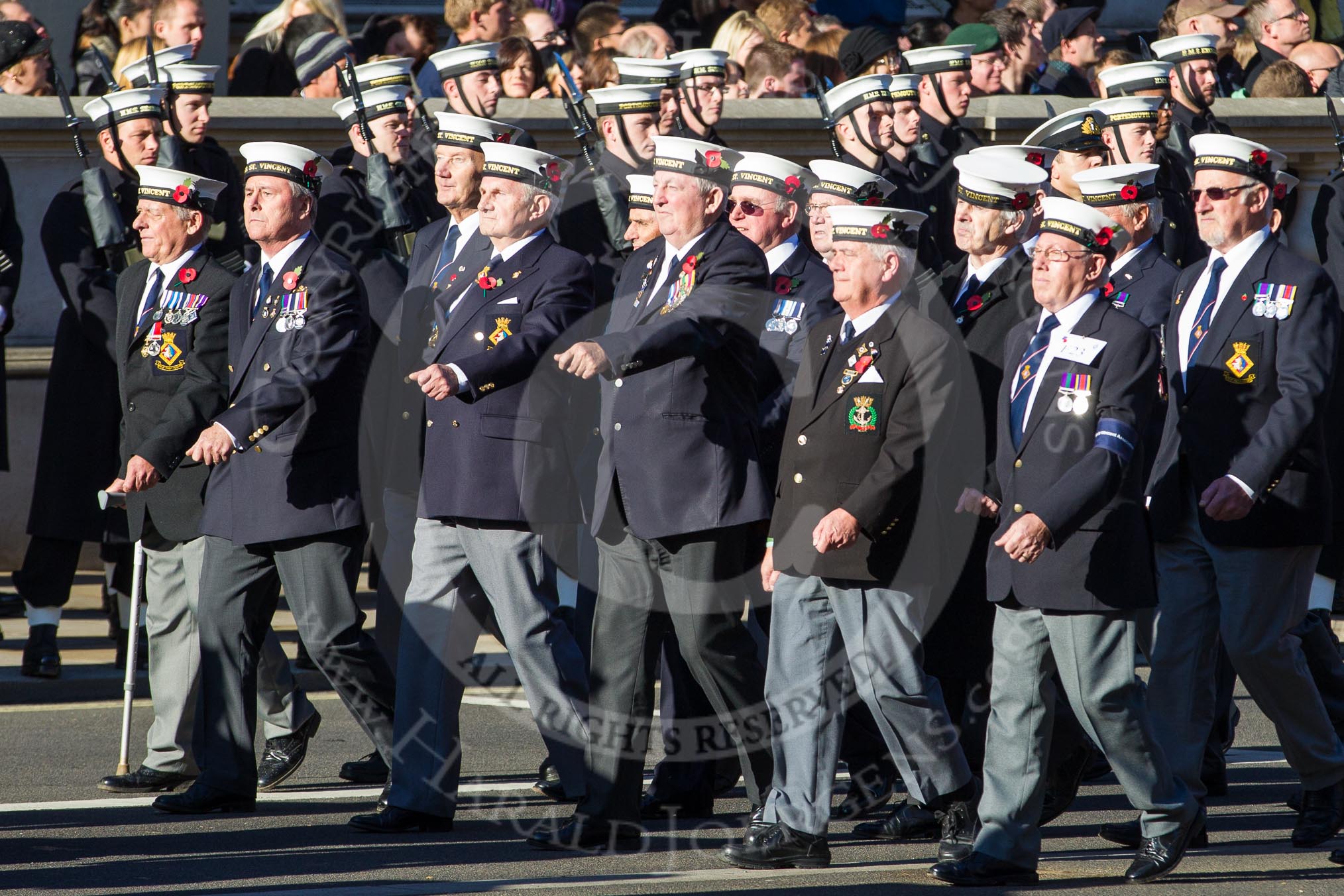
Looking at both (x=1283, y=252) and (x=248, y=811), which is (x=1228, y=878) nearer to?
(x=1283, y=252)

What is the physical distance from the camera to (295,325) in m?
7.07

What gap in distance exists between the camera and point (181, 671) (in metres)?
7.54

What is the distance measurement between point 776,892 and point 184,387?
2659 mm

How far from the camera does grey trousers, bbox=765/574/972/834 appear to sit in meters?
6.27

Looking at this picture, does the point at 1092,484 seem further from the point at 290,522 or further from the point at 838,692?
the point at 290,522

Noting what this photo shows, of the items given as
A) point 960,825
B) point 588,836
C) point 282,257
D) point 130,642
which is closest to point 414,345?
point 282,257

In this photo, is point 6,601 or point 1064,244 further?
point 6,601

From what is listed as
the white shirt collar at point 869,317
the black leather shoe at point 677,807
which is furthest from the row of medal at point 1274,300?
the black leather shoe at point 677,807

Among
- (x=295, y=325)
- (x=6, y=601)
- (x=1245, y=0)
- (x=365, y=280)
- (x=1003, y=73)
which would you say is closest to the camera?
(x=295, y=325)

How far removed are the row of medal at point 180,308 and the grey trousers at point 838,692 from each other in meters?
2.26

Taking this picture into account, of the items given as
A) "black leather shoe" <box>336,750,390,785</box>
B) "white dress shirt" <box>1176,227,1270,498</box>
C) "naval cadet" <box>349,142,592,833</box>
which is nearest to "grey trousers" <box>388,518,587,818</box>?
"naval cadet" <box>349,142,592,833</box>

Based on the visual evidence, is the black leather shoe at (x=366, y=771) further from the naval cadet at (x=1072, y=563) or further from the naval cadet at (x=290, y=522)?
the naval cadet at (x=1072, y=563)

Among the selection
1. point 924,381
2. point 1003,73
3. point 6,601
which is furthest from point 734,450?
point 1003,73

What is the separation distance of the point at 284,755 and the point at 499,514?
4.73ft
